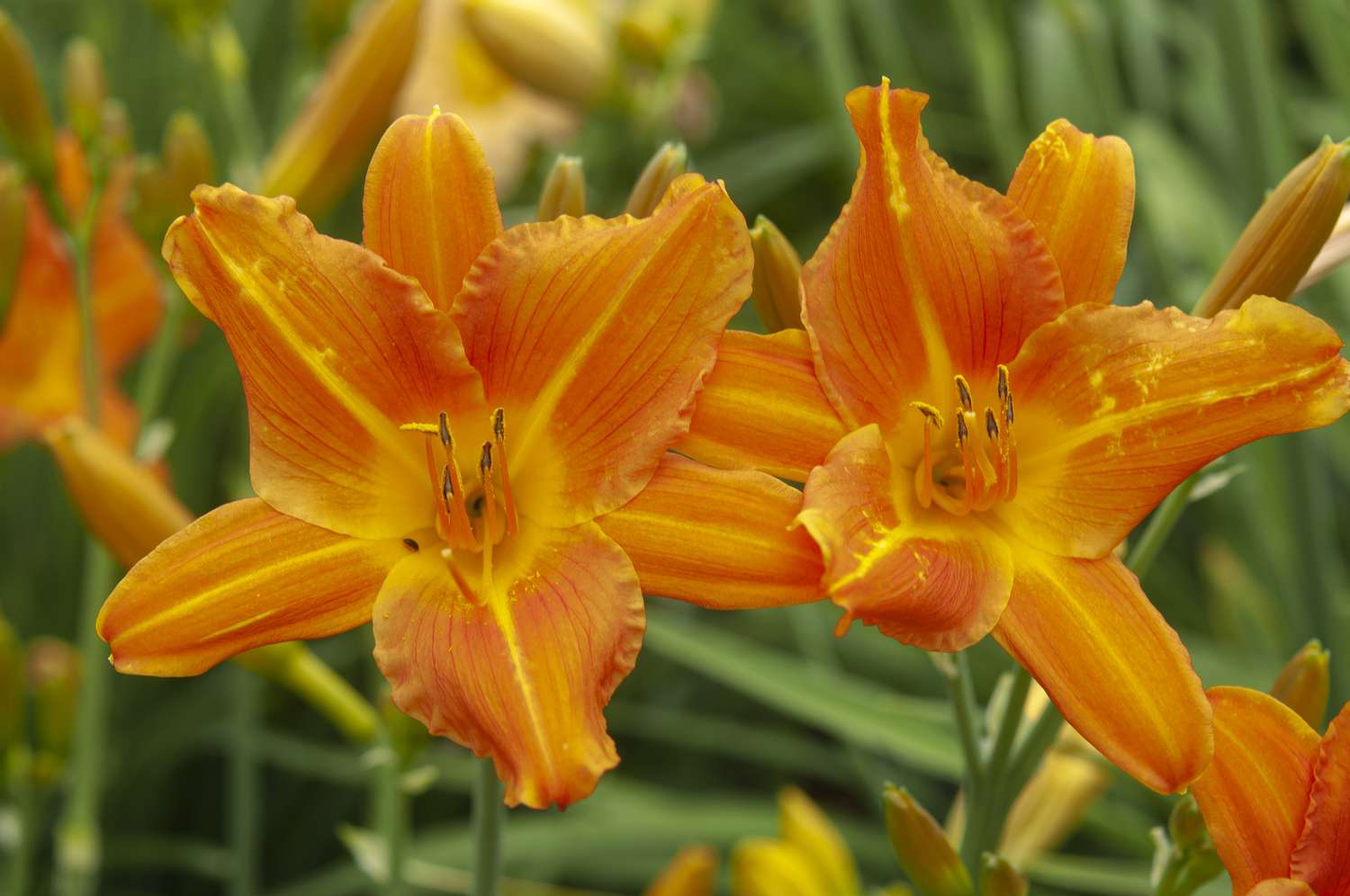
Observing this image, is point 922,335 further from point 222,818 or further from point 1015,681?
point 222,818

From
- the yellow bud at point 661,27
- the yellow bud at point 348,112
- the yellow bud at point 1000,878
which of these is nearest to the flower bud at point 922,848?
the yellow bud at point 1000,878

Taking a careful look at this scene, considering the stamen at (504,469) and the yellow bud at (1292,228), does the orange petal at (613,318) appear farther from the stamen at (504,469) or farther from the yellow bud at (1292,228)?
the yellow bud at (1292,228)

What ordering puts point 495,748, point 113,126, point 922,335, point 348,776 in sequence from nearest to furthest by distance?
point 495,748 → point 922,335 → point 113,126 → point 348,776

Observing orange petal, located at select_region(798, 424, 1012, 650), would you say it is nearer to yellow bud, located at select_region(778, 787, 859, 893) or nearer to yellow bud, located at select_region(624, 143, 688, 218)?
yellow bud, located at select_region(624, 143, 688, 218)

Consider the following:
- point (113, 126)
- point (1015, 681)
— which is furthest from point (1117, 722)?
point (113, 126)

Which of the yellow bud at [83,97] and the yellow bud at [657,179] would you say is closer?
the yellow bud at [657,179]

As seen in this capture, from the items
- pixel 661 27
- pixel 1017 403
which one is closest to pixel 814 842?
pixel 1017 403
